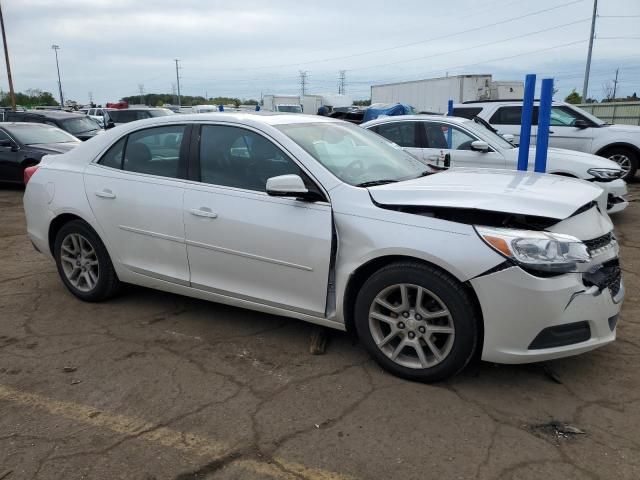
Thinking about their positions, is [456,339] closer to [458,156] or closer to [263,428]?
[263,428]

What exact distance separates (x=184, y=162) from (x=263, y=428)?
6.79ft

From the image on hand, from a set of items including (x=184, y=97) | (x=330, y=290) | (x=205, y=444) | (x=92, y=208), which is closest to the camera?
(x=205, y=444)

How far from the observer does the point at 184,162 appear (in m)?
4.05

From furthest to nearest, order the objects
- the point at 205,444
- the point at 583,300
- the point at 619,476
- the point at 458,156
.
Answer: the point at 458,156
the point at 583,300
the point at 205,444
the point at 619,476

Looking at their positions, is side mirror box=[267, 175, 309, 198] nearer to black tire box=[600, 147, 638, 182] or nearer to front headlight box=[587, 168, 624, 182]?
front headlight box=[587, 168, 624, 182]

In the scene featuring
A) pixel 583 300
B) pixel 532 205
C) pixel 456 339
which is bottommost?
pixel 456 339

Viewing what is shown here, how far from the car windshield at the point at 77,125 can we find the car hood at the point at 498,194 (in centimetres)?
1352

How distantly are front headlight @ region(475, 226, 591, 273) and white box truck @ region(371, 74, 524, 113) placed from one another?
2117cm

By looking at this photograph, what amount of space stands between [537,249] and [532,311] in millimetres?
327

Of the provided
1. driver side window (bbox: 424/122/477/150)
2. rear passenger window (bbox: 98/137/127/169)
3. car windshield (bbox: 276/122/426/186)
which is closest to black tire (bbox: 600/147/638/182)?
driver side window (bbox: 424/122/477/150)

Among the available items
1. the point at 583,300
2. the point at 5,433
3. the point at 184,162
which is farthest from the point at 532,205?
the point at 5,433

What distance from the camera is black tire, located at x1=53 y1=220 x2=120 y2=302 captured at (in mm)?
4512

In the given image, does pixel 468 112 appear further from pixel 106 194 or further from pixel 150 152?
pixel 106 194

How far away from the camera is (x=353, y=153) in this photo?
157 inches
